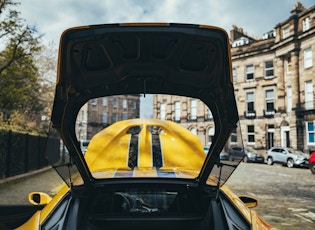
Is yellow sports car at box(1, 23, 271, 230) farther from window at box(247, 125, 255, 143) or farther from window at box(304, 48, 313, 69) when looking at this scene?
window at box(247, 125, 255, 143)

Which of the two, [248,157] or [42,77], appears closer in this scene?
[248,157]

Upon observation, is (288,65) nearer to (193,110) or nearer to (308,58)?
(308,58)

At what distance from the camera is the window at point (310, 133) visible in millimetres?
27109

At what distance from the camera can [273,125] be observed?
107 feet

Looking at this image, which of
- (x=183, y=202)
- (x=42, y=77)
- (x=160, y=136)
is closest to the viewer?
(x=183, y=202)

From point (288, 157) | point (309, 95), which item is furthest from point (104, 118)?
point (288, 157)

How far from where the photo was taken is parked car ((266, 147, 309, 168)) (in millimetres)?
21603

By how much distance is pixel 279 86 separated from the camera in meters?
31.8

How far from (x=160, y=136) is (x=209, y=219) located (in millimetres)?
2366

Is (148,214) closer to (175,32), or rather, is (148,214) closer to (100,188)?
(100,188)

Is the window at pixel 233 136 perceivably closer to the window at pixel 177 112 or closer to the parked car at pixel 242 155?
the parked car at pixel 242 155

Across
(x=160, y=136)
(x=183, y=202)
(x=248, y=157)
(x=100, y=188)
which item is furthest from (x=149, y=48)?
(x=248, y=157)

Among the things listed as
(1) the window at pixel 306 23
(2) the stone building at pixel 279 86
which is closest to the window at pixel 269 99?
(2) the stone building at pixel 279 86

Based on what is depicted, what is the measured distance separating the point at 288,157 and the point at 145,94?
2255 cm
